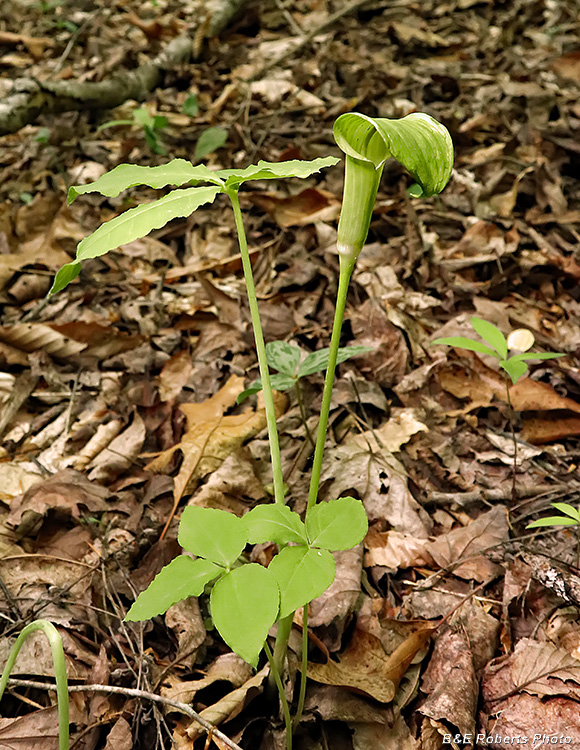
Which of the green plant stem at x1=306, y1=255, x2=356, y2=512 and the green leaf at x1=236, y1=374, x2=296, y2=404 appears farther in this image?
the green leaf at x1=236, y1=374, x2=296, y2=404

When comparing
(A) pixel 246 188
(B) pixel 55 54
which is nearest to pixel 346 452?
(A) pixel 246 188

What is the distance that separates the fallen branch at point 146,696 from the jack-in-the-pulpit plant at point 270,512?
0.45 feet

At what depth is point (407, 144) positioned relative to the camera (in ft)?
2.50

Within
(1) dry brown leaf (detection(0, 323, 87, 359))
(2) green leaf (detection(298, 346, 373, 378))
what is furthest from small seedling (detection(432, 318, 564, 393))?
(1) dry brown leaf (detection(0, 323, 87, 359))

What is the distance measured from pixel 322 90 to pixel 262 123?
0.62 metres

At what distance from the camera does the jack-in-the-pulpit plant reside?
2.68ft

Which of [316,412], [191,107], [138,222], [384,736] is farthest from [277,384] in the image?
[191,107]

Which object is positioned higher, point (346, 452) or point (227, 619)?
point (227, 619)

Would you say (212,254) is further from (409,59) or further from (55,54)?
(55,54)

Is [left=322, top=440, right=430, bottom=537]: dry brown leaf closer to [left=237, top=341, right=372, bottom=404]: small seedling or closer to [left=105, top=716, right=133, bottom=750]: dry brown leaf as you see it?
[left=237, top=341, right=372, bottom=404]: small seedling

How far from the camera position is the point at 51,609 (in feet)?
4.61

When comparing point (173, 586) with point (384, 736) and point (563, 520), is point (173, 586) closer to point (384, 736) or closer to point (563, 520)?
point (384, 736)

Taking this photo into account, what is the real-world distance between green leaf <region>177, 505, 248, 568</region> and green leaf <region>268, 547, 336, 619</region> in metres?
0.07

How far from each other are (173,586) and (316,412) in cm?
112
